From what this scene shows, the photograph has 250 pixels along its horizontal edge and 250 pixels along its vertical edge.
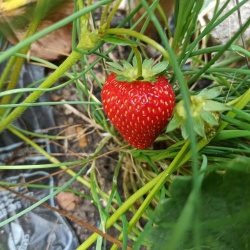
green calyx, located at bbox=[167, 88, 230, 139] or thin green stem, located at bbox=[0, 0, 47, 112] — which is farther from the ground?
thin green stem, located at bbox=[0, 0, 47, 112]

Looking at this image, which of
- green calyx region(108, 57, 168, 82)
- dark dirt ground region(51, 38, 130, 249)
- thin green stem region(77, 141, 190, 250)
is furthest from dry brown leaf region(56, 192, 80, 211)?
green calyx region(108, 57, 168, 82)

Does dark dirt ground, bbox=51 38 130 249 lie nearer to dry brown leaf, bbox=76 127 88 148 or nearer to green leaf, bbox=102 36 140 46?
dry brown leaf, bbox=76 127 88 148

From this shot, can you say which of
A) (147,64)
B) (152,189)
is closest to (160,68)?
(147,64)

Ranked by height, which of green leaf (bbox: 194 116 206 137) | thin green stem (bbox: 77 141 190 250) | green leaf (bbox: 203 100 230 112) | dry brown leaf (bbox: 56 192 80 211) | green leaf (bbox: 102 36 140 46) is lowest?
dry brown leaf (bbox: 56 192 80 211)

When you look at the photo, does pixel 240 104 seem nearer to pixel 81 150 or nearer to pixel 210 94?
pixel 210 94

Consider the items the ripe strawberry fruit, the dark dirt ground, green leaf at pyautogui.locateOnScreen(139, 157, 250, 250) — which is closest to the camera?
green leaf at pyautogui.locateOnScreen(139, 157, 250, 250)

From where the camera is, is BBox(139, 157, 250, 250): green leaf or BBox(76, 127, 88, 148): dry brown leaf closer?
BBox(139, 157, 250, 250): green leaf

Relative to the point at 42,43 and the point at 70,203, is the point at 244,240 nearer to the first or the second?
the point at 70,203
